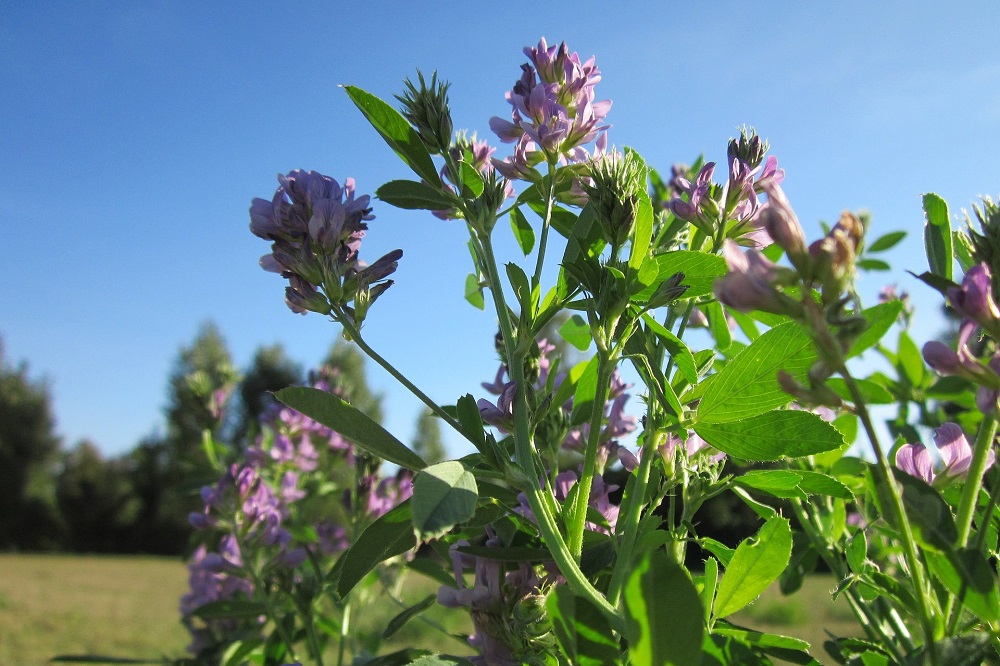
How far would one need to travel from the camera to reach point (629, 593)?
388 mm

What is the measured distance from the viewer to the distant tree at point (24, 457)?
21.4m

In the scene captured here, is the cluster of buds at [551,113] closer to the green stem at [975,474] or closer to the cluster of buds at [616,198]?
the cluster of buds at [616,198]

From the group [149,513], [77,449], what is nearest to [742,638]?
[149,513]

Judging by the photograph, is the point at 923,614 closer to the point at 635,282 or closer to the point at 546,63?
the point at 635,282

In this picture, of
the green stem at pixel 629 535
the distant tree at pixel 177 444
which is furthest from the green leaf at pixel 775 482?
the distant tree at pixel 177 444

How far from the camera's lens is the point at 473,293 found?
0.93 metres

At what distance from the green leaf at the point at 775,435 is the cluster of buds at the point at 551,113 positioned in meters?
0.31

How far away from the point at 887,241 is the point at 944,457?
1275 mm

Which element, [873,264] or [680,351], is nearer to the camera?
[680,351]

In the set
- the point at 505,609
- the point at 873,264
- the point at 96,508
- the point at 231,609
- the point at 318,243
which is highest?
the point at 873,264

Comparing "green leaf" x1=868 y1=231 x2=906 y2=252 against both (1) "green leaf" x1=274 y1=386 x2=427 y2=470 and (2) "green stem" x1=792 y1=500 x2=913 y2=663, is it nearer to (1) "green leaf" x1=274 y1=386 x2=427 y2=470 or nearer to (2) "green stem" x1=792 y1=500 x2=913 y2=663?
(2) "green stem" x1=792 y1=500 x2=913 y2=663

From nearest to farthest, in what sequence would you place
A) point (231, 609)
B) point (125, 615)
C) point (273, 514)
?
point (231, 609), point (273, 514), point (125, 615)

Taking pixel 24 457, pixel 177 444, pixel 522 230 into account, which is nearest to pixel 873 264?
pixel 522 230

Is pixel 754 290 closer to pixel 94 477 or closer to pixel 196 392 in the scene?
pixel 196 392
